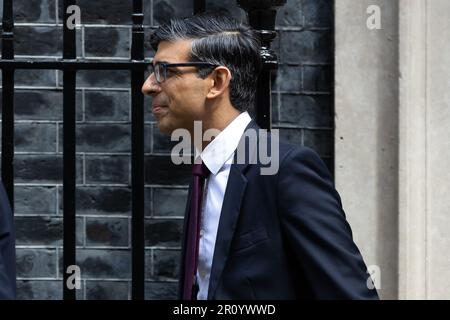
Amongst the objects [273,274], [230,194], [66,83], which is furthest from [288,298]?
[66,83]

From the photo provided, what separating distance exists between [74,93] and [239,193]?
872 millimetres

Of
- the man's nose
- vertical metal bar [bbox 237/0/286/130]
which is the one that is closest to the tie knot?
the man's nose

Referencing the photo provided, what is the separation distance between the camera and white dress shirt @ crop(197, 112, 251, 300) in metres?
3.20

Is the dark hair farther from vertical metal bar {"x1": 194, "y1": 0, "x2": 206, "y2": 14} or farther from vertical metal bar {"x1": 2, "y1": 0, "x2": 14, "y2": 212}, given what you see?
vertical metal bar {"x1": 2, "y1": 0, "x2": 14, "y2": 212}

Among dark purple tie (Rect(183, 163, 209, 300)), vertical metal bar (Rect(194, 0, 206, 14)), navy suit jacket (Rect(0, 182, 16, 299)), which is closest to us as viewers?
navy suit jacket (Rect(0, 182, 16, 299))

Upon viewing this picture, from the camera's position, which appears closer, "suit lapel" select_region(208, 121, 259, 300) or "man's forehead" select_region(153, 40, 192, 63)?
"suit lapel" select_region(208, 121, 259, 300)

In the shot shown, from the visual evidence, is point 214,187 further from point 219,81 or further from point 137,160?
point 137,160

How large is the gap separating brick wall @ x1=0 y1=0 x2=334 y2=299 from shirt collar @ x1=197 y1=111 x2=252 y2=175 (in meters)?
1.52

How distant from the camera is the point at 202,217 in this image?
10.6ft

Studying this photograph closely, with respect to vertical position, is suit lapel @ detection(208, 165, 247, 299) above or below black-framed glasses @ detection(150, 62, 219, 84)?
below

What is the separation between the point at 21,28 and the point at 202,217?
1847mm

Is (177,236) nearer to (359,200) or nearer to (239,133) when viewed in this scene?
(359,200)

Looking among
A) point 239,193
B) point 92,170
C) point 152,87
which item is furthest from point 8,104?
point 92,170

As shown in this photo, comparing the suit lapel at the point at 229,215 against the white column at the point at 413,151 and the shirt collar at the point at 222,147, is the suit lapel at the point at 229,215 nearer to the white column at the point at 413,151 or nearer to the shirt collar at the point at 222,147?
the shirt collar at the point at 222,147
